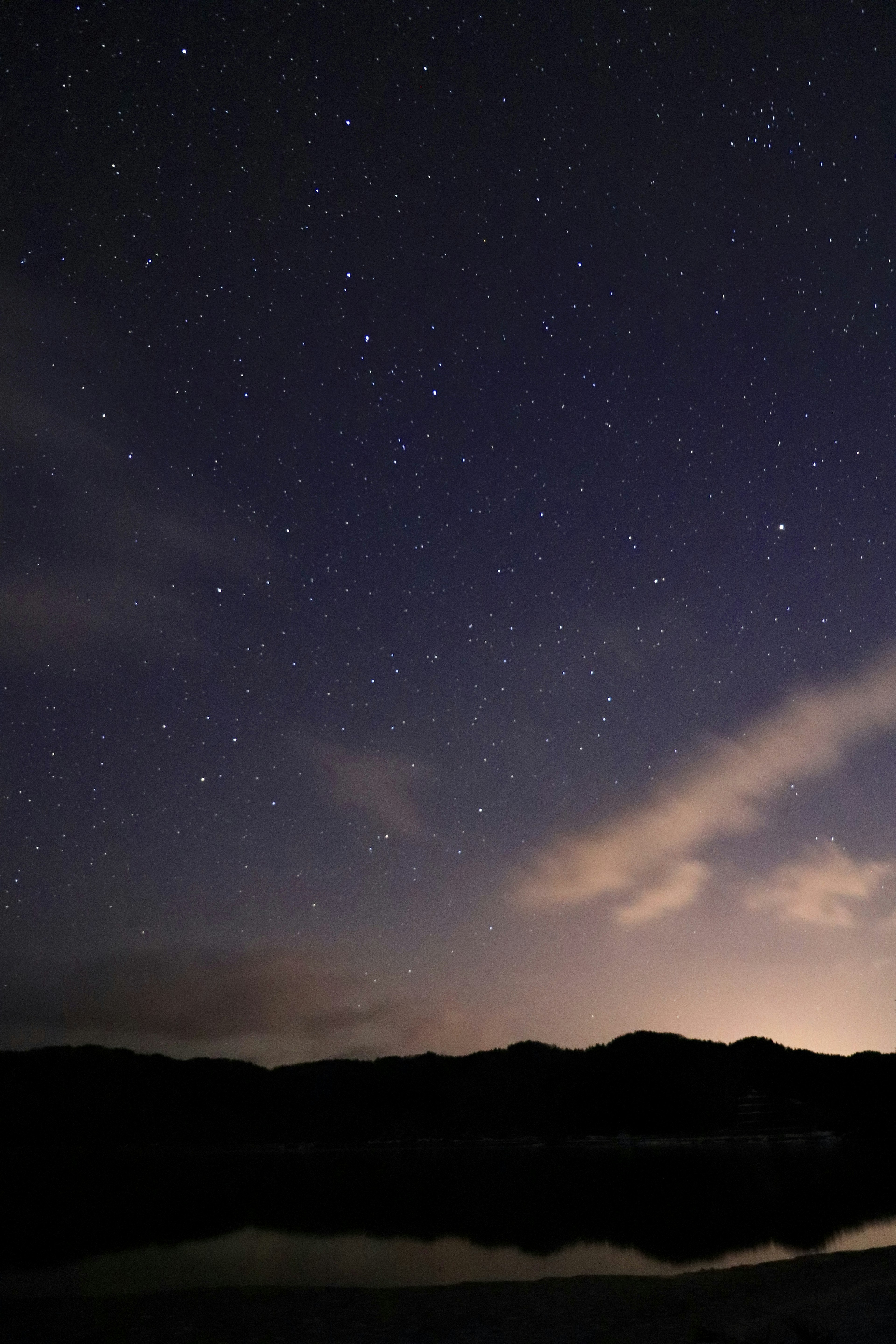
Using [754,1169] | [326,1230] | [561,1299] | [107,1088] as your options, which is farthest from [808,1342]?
[107,1088]

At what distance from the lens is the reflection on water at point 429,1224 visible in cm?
2559

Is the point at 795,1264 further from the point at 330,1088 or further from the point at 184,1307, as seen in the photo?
the point at 330,1088

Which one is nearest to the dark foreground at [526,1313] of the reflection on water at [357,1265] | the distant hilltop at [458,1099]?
the reflection on water at [357,1265]

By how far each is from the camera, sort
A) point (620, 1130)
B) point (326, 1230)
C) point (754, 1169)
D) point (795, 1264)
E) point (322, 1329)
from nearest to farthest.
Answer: point (322, 1329) < point (795, 1264) < point (326, 1230) < point (754, 1169) < point (620, 1130)

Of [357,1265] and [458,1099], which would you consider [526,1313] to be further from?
[458,1099]

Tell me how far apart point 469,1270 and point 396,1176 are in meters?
57.4

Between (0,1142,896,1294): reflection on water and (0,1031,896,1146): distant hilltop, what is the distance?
75305mm

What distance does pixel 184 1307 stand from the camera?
18.2 metres

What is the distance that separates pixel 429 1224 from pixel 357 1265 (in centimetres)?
1069

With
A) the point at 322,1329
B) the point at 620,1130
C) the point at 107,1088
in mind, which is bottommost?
the point at 322,1329

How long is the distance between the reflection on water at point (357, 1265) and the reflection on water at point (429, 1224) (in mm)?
97

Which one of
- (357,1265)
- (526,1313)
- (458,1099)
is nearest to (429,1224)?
(357,1265)

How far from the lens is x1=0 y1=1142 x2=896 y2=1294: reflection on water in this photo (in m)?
25.6

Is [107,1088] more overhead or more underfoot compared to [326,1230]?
more overhead
